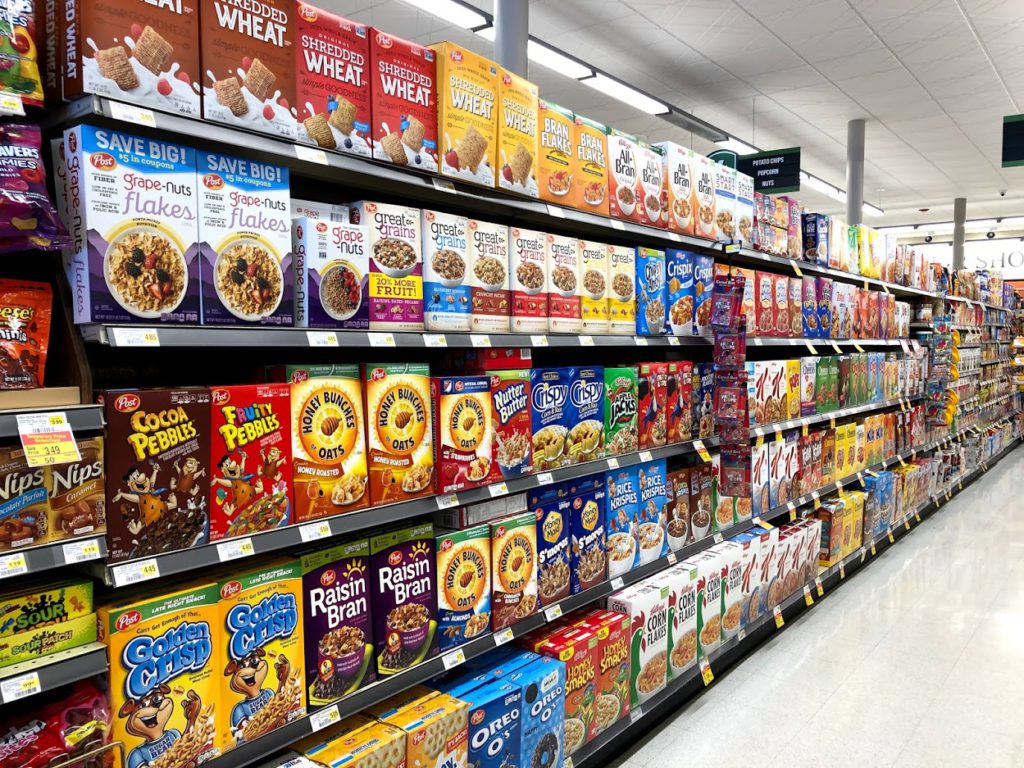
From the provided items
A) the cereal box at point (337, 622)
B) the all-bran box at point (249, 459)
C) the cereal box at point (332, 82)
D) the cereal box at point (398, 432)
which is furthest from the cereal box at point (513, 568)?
the cereal box at point (332, 82)

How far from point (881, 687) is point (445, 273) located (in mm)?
2924

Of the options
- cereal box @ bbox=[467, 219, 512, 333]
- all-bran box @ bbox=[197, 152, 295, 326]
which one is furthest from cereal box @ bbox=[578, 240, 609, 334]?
all-bran box @ bbox=[197, 152, 295, 326]

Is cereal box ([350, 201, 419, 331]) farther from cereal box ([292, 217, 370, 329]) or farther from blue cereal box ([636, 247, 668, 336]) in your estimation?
blue cereal box ([636, 247, 668, 336])

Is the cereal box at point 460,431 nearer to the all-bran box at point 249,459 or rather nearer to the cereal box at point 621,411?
the all-bran box at point 249,459

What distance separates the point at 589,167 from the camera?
2686mm

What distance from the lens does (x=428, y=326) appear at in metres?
2.08

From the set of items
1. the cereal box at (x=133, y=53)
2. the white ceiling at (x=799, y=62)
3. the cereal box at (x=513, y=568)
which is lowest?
the cereal box at (x=513, y=568)

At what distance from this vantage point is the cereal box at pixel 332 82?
5.73 feet

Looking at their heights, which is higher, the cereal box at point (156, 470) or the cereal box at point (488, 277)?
the cereal box at point (488, 277)

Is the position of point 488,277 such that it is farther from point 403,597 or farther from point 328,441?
point 403,597

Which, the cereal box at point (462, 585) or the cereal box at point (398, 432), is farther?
the cereal box at point (462, 585)

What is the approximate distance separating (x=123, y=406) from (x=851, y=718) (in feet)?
10.3

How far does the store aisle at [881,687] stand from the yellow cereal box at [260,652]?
1595 mm

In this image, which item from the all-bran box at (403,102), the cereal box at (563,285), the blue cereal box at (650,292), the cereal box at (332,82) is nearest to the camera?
the cereal box at (332,82)
